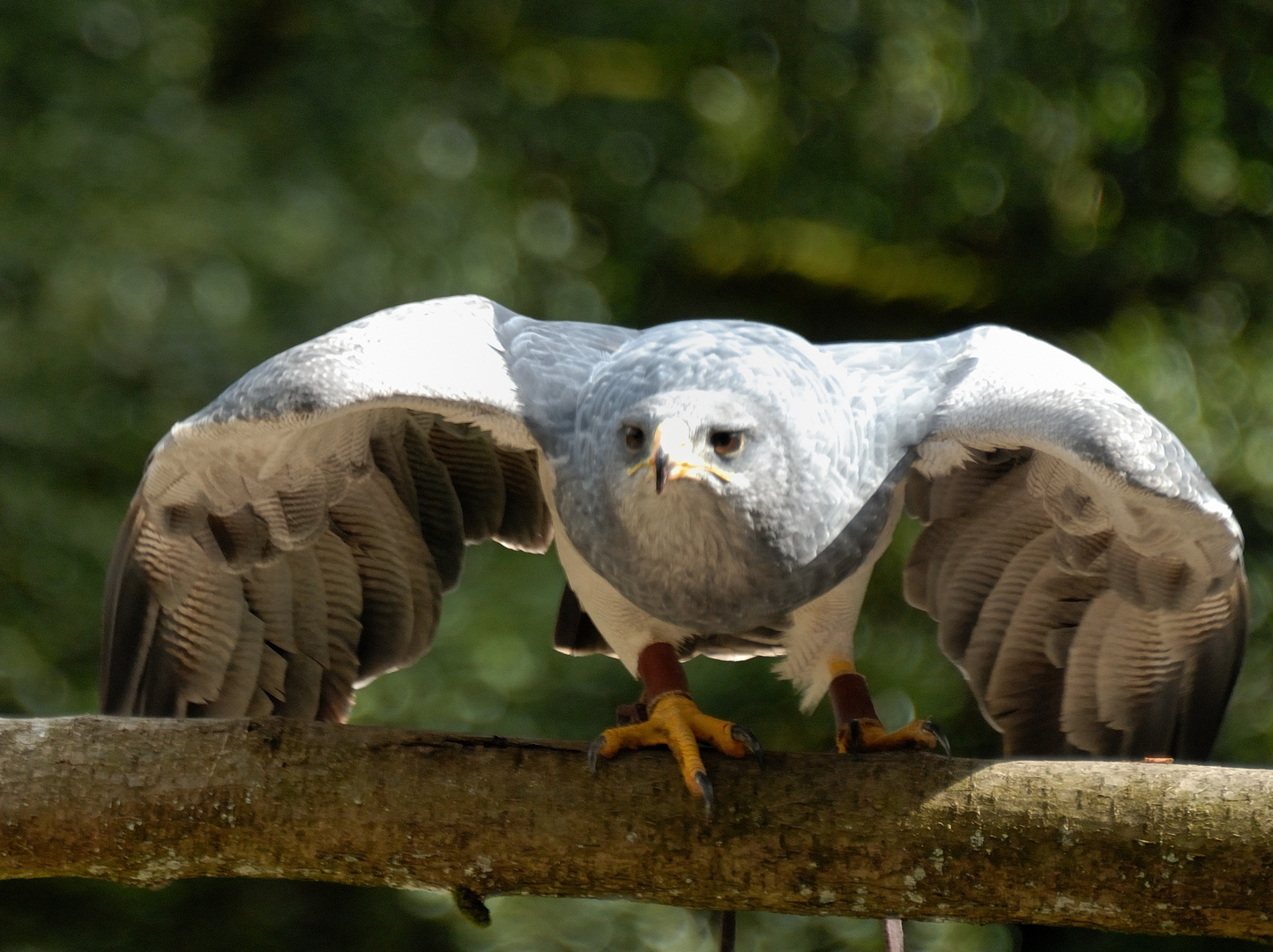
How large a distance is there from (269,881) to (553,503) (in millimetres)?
2849

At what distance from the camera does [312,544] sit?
324cm

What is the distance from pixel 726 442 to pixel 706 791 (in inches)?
24.5

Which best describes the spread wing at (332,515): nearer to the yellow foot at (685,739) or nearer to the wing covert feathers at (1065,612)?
the yellow foot at (685,739)

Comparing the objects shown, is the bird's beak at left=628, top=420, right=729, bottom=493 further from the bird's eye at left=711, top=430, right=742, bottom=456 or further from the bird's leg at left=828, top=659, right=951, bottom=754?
the bird's leg at left=828, top=659, right=951, bottom=754

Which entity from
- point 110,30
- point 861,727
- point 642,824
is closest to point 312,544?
point 642,824

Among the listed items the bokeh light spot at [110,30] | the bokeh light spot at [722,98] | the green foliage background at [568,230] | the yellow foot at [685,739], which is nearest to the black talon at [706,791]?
the yellow foot at [685,739]

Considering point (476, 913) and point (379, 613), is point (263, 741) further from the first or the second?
point (379, 613)

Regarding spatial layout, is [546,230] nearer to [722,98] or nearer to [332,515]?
[722,98]

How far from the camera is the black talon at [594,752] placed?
259 centimetres

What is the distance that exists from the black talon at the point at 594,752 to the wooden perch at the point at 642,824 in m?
0.01

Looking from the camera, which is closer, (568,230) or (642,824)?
(642,824)

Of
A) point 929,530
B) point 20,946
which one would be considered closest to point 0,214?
point 20,946

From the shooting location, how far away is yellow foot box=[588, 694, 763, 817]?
2.58m

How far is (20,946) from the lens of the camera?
192 inches
